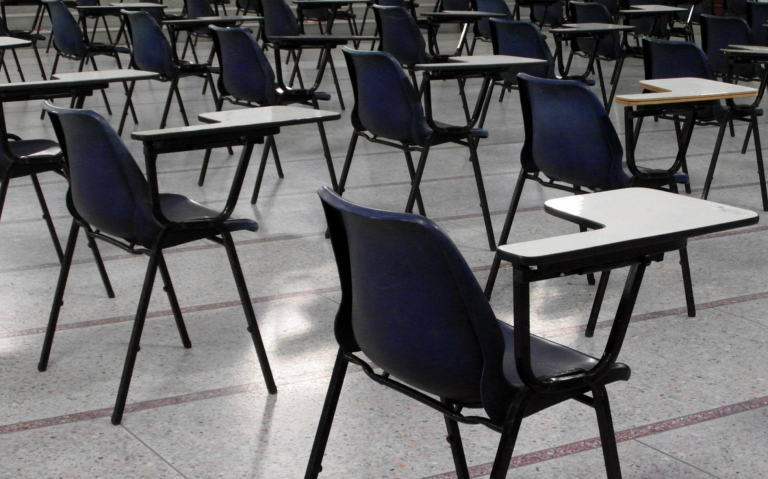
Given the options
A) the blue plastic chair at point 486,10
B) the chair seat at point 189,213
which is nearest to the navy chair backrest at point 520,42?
the blue plastic chair at point 486,10

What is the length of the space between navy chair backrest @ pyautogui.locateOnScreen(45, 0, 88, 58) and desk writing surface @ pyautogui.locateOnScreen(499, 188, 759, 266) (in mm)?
5803

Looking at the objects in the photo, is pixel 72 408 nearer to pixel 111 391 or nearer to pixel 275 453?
pixel 111 391

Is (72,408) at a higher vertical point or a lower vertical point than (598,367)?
lower

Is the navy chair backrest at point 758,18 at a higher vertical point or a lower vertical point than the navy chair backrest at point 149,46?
lower

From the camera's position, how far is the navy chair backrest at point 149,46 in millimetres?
5859

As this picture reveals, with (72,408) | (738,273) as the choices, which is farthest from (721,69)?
(72,408)

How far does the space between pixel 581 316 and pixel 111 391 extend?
1523mm

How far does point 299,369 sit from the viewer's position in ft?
9.36

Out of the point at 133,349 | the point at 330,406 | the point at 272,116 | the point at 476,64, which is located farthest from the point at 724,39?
the point at 330,406

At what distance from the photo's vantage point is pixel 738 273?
3.69 m

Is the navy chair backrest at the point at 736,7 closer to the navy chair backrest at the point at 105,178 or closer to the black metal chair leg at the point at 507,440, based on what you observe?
the navy chair backrest at the point at 105,178

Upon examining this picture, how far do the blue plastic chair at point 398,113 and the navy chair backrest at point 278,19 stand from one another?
11.9 feet

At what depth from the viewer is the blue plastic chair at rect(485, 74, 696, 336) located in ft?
10.3

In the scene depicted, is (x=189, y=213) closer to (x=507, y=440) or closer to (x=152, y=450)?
(x=152, y=450)
